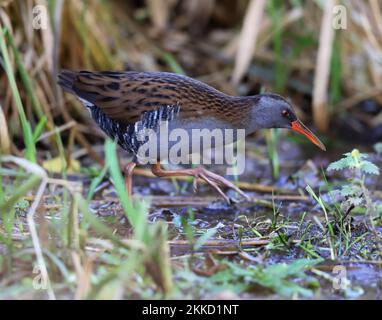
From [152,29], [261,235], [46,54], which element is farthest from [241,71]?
[261,235]

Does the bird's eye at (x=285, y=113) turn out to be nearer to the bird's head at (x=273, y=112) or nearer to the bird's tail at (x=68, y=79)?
the bird's head at (x=273, y=112)

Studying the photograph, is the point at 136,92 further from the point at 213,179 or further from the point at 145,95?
the point at 213,179

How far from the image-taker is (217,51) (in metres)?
6.01

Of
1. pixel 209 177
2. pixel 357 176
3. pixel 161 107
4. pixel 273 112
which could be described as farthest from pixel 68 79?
pixel 357 176

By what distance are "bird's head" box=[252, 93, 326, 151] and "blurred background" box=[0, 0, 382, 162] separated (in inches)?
43.4

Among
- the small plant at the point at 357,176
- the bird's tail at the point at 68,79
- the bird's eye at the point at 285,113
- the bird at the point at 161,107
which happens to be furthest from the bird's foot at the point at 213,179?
the small plant at the point at 357,176

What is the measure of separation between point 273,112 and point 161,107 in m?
0.59

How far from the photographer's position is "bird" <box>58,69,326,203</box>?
3523 mm

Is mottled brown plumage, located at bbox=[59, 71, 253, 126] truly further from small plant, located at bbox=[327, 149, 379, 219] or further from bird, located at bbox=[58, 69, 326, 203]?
small plant, located at bbox=[327, 149, 379, 219]

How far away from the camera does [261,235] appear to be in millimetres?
3102

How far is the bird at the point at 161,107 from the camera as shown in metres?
3.52

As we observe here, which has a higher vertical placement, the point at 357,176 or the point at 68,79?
the point at 68,79

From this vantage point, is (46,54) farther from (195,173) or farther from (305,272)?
→ (305,272)

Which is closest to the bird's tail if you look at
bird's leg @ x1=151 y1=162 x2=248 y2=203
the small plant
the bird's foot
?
bird's leg @ x1=151 y1=162 x2=248 y2=203
